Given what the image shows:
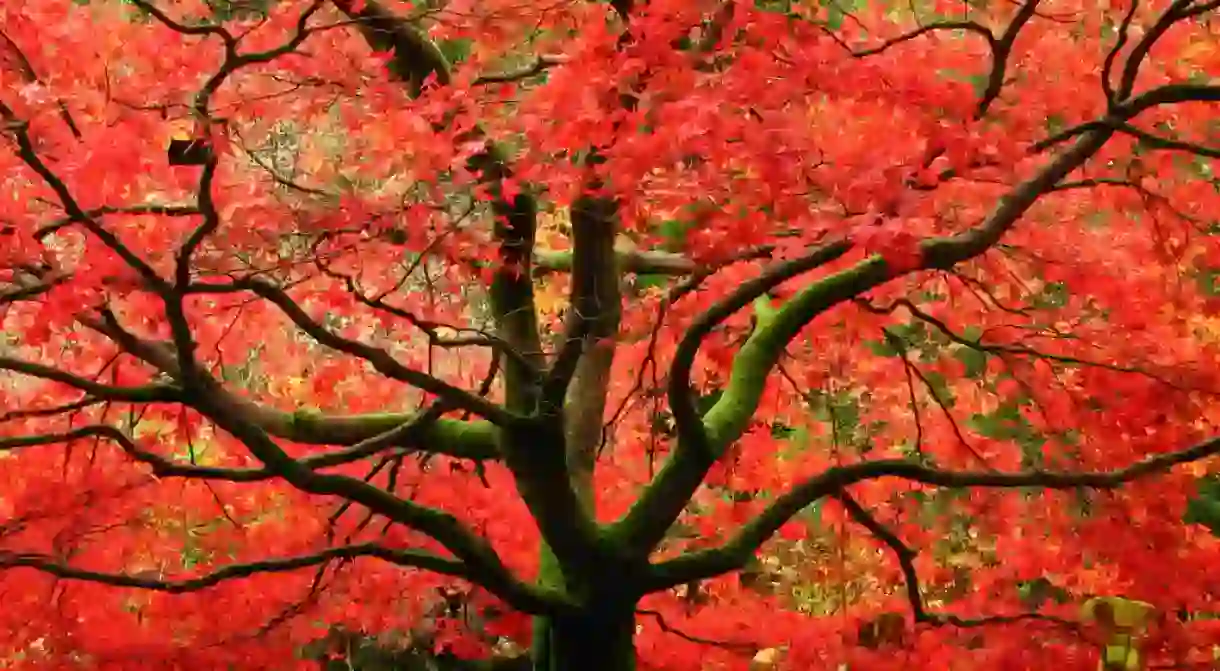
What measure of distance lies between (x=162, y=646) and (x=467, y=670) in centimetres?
298

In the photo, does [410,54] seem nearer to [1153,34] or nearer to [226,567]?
[226,567]

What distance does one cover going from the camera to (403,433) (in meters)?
4.67

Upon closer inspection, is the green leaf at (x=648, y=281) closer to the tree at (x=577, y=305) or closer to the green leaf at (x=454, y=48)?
the green leaf at (x=454, y=48)

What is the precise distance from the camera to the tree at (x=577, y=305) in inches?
170

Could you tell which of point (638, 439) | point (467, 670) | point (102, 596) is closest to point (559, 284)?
point (638, 439)

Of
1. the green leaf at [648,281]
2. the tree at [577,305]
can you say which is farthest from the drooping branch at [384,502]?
the green leaf at [648,281]

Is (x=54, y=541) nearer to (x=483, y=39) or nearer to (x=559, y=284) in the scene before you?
(x=483, y=39)

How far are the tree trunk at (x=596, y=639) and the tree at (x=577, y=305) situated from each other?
18 mm

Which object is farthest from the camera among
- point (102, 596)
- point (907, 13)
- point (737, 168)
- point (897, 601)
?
point (907, 13)

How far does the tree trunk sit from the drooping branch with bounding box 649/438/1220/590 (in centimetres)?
24

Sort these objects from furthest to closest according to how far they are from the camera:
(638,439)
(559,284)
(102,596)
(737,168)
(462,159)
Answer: (559,284)
(638,439)
(102,596)
(737,168)
(462,159)

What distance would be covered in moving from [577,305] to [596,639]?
1478 mm

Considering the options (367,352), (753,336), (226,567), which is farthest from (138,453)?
(753,336)

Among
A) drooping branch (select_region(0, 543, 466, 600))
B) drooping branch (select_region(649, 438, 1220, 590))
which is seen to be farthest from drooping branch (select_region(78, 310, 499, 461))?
drooping branch (select_region(649, 438, 1220, 590))
